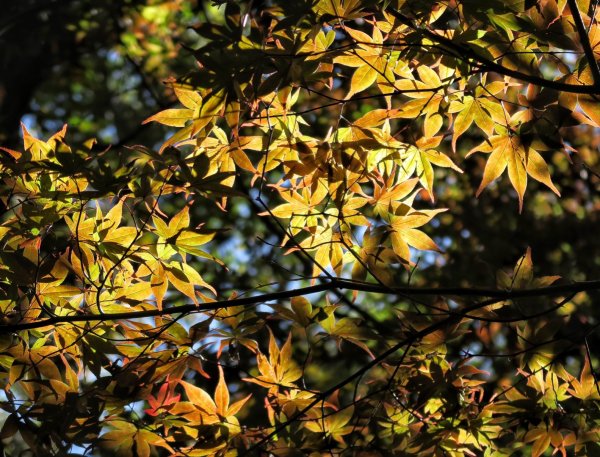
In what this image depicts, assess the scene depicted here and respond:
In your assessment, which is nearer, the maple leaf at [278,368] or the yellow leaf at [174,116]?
the yellow leaf at [174,116]

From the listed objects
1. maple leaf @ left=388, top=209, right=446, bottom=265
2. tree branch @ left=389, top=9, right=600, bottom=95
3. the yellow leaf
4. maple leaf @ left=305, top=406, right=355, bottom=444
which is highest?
tree branch @ left=389, top=9, right=600, bottom=95

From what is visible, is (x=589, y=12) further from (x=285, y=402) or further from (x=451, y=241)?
(x=451, y=241)

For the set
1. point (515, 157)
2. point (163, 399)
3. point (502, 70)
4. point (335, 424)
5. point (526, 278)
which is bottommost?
point (335, 424)

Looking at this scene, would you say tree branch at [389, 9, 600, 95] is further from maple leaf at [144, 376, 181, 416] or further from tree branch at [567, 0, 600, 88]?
maple leaf at [144, 376, 181, 416]

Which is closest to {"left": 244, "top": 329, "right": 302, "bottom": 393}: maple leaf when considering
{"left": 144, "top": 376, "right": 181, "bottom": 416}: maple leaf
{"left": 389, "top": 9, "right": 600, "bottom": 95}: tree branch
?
{"left": 144, "top": 376, "right": 181, "bottom": 416}: maple leaf

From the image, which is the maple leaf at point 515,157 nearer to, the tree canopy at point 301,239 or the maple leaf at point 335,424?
the tree canopy at point 301,239

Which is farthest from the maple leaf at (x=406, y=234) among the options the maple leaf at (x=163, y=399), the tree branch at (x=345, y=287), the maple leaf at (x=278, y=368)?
the maple leaf at (x=163, y=399)

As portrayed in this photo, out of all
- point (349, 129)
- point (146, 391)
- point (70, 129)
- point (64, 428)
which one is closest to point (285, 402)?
point (146, 391)

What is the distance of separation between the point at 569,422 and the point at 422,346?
13.6 inches

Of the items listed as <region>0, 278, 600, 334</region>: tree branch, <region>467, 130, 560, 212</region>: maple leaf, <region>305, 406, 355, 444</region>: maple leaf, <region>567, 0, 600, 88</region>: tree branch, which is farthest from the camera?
<region>305, 406, 355, 444</region>: maple leaf

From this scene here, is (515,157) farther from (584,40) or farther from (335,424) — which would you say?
(335,424)

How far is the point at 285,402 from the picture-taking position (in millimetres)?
1340

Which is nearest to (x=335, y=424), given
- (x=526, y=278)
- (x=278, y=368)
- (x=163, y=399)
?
(x=278, y=368)

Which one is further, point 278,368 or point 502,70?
point 278,368
